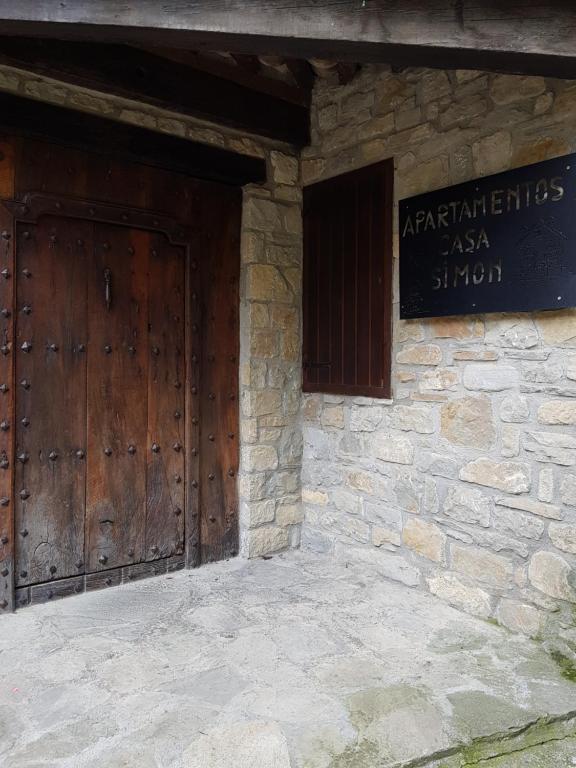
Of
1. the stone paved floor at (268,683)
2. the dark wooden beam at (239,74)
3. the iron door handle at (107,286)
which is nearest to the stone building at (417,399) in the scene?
the dark wooden beam at (239,74)

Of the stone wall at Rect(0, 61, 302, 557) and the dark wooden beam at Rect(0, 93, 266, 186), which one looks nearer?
the dark wooden beam at Rect(0, 93, 266, 186)

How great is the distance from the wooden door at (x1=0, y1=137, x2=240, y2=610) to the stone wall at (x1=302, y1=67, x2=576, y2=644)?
2.22 feet

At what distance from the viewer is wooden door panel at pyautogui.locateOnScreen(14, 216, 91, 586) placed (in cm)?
257

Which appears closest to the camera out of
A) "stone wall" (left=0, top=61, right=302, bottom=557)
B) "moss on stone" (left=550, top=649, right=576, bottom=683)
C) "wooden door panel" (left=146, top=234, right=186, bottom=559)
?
"moss on stone" (left=550, top=649, right=576, bottom=683)

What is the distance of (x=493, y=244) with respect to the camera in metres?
2.43

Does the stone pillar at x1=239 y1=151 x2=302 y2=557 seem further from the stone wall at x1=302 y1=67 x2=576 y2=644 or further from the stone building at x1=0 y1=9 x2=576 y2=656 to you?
the stone wall at x1=302 y1=67 x2=576 y2=644

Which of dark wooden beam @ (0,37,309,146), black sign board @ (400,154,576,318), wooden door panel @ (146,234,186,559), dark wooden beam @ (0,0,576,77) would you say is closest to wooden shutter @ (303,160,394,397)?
black sign board @ (400,154,576,318)

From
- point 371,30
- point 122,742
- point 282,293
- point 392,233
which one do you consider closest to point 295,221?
point 282,293

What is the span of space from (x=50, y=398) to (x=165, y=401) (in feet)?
1.83

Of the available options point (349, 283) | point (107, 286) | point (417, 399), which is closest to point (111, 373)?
point (107, 286)

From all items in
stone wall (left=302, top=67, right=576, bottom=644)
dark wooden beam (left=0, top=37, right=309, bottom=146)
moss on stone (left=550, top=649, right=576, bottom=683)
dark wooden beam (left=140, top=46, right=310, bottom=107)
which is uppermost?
dark wooden beam (left=140, top=46, right=310, bottom=107)

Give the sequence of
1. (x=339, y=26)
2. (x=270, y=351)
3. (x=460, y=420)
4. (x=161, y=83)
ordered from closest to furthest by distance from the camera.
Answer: (x=339, y=26)
(x=460, y=420)
(x=161, y=83)
(x=270, y=351)

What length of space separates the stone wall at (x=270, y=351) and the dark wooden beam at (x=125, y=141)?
3.4 inches

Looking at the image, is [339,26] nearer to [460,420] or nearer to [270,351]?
[460,420]
